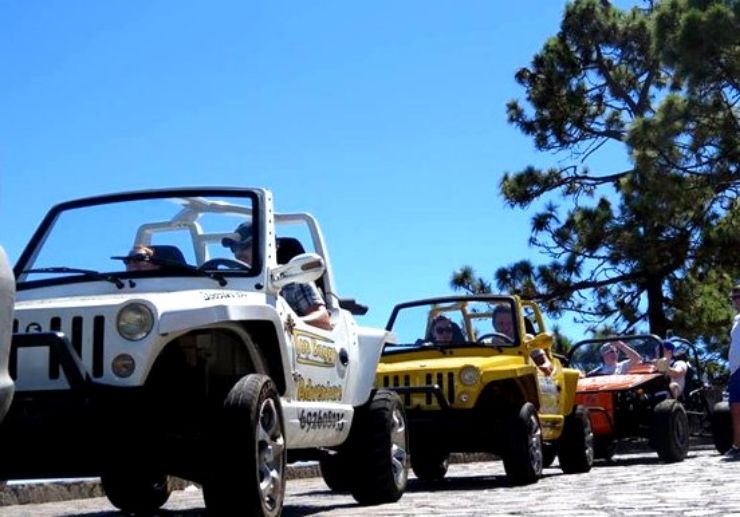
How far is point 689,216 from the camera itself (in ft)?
75.4

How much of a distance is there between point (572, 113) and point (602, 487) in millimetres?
17264

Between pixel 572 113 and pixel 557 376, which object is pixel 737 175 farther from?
pixel 557 376

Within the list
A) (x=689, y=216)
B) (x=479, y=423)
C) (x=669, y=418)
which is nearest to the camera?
(x=479, y=423)

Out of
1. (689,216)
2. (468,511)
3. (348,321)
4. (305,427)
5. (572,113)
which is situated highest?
(572,113)

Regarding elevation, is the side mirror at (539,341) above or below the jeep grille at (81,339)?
above

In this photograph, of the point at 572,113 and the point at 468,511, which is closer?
the point at 468,511

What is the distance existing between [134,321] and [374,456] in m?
2.84

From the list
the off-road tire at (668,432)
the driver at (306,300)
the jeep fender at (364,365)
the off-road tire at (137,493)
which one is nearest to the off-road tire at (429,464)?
the jeep fender at (364,365)

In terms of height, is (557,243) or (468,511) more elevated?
(557,243)

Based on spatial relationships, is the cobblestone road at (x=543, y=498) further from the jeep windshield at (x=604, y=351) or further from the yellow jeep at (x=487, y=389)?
the jeep windshield at (x=604, y=351)

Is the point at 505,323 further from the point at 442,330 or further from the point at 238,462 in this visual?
the point at 238,462

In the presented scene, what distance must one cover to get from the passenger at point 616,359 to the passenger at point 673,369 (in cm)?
34

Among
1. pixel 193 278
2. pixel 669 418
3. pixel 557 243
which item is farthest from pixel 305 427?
pixel 557 243

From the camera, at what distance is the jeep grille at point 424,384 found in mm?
11539
